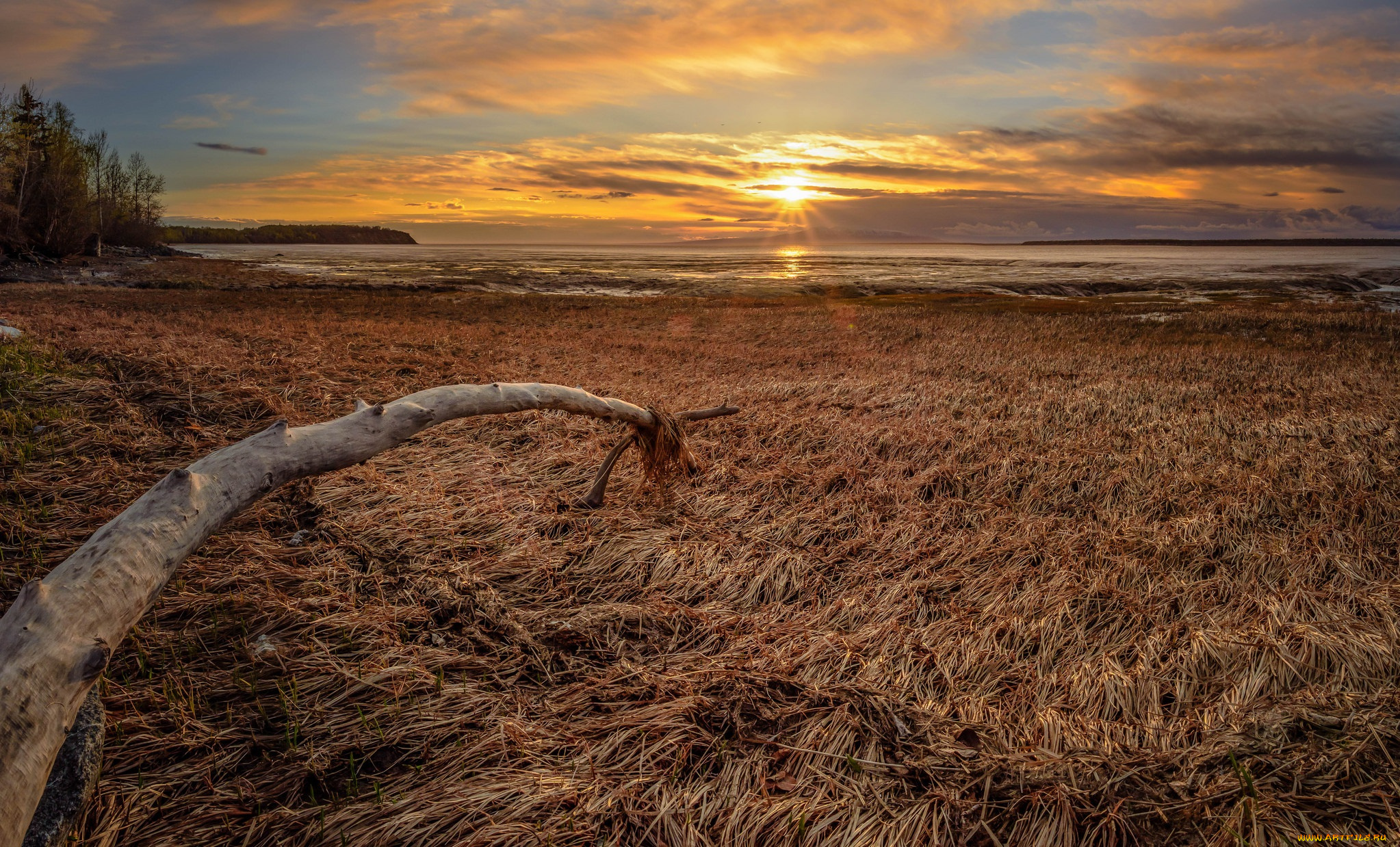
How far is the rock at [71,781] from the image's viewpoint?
9.16ft

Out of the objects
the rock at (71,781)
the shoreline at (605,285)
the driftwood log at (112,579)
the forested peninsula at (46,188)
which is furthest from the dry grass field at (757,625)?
the forested peninsula at (46,188)

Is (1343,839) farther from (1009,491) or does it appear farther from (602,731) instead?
(1009,491)

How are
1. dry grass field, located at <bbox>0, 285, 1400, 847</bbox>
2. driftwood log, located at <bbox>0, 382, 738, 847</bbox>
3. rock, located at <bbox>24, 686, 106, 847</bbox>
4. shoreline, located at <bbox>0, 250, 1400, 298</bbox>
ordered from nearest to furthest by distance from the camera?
1. driftwood log, located at <bbox>0, 382, 738, 847</bbox>
2. rock, located at <bbox>24, 686, 106, 847</bbox>
3. dry grass field, located at <bbox>0, 285, 1400, 847</bbox>
4. shoreline, located at <bbox>0, 250, 1400, 298</bbox>

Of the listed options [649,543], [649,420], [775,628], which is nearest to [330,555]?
[649,543]

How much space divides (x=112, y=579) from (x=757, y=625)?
12.2ft

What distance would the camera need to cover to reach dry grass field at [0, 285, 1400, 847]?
3127 millimetres

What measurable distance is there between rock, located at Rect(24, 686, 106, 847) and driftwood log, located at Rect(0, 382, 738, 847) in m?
0.36

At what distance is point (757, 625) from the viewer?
4867 mm

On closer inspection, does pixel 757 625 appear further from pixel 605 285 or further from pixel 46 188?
pixel 46 188

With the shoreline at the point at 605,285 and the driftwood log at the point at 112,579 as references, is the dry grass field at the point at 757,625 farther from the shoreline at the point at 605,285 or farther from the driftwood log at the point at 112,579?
the shoreline at the point at 605,285

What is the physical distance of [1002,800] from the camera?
3.18 meters

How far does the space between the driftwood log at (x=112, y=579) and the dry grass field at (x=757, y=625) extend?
71cm

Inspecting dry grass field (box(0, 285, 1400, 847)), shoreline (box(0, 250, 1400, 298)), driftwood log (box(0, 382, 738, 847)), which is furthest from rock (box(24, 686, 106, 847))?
shoreline (box(0, 250, 1400, 298))

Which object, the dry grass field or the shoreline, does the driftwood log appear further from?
the shoreline
